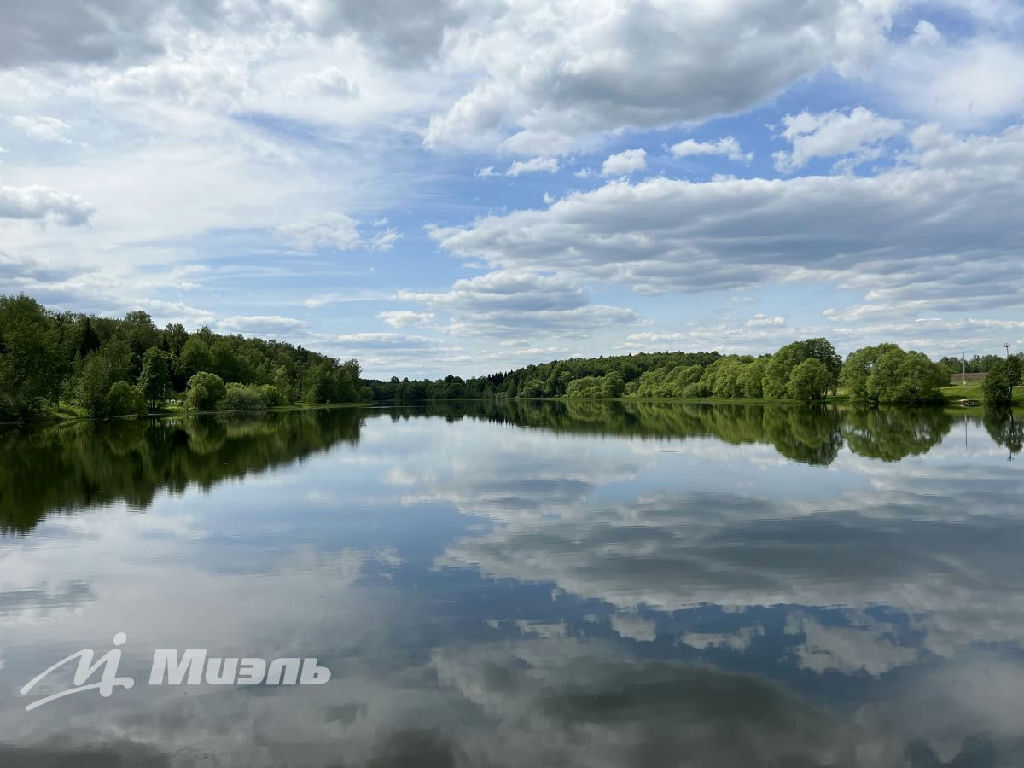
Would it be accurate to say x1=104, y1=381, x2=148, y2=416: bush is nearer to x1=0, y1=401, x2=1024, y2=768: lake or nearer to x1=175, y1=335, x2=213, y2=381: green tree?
x1=175, y1=335, x2=213, y2=381: green tree

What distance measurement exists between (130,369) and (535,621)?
134 m

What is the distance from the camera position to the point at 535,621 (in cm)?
1230

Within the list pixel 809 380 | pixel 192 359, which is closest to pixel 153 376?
pixel 192 359

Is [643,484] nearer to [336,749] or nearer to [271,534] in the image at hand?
[271,534]

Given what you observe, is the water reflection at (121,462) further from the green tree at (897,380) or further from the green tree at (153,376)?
the green tree at (897,380)

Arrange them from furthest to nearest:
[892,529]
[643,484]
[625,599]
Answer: [643,484]
[892,529]
[625,599]

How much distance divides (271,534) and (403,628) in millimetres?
9616

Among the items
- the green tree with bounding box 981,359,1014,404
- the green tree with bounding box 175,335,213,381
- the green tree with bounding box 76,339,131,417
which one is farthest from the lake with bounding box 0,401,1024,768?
the green tree with bounding box 175,335,213,381

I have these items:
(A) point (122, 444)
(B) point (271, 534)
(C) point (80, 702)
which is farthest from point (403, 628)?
(A) point (122, 444)

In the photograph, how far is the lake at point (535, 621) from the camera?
27.8 feet

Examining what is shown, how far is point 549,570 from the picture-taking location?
612 inches

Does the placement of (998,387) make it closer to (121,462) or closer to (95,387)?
(121,462)

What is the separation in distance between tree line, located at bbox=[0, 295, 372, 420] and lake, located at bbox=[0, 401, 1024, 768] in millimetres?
70362

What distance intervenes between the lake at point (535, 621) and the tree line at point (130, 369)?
231ft
